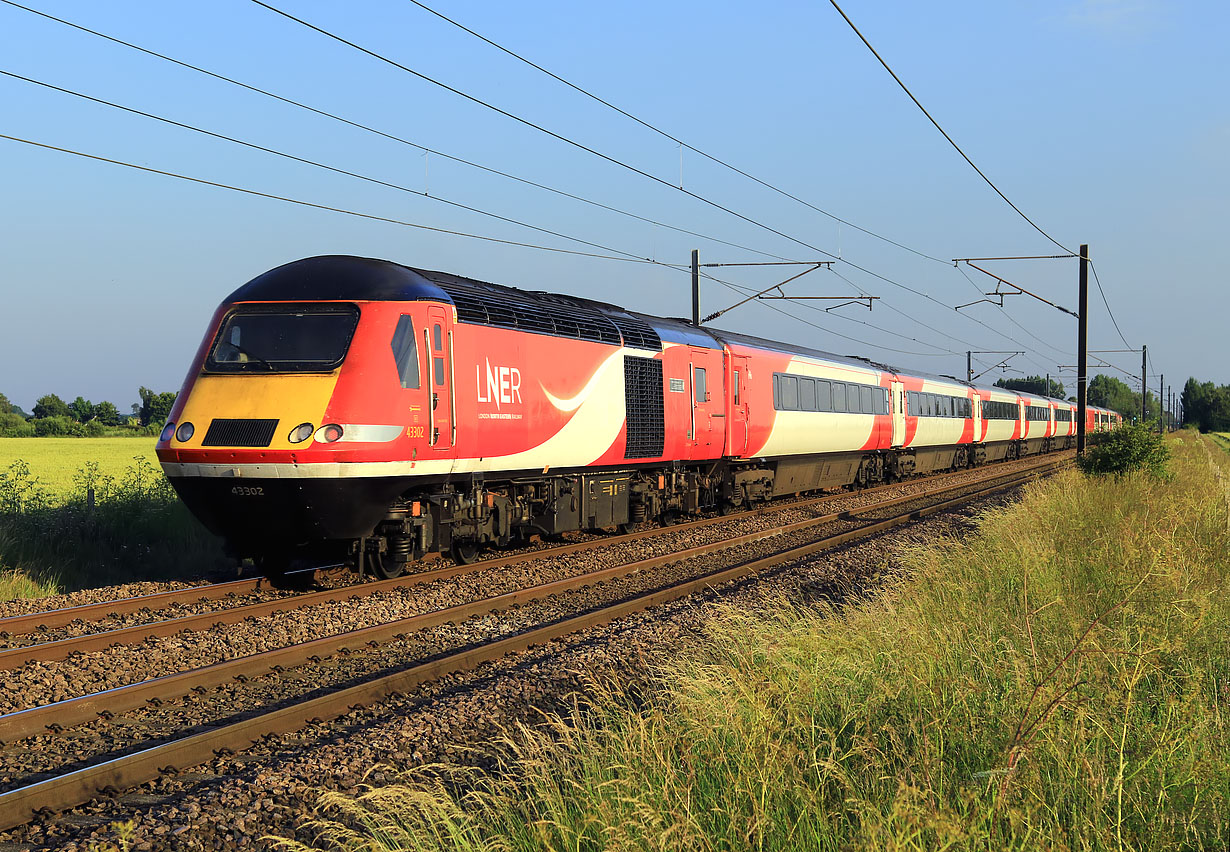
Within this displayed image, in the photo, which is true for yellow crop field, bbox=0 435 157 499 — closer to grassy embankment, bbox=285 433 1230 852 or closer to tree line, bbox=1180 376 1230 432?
grassy embankment, bbox=285 433 1230 852

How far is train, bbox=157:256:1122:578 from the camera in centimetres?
1014

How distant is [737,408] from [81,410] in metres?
71.5

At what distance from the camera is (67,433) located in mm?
66562

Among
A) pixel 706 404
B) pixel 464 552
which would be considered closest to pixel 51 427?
pixel 706 404

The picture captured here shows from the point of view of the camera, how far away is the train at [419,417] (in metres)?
10.1

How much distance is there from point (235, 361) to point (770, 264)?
17019 millimetres

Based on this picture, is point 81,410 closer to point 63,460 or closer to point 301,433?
point 63,460

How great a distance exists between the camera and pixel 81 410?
75.8 m

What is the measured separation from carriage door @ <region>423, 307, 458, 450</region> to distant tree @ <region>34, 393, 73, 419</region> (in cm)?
7457

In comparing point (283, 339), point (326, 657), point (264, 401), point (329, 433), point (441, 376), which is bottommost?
point (326, 657)

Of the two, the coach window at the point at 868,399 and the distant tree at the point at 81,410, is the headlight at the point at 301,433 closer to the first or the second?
the coach window at the point at 868,399

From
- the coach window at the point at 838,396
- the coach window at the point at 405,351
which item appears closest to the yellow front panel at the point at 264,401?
the coach window at the point at 405,351

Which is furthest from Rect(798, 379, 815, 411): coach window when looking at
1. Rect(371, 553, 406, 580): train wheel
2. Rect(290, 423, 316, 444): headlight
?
Rect(290, 423, 316, 444): headlight

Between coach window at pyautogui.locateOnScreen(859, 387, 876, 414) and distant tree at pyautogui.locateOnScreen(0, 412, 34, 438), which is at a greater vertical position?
coach window at pyautogui.locateOnScreen(859, 387, 876, 414)
